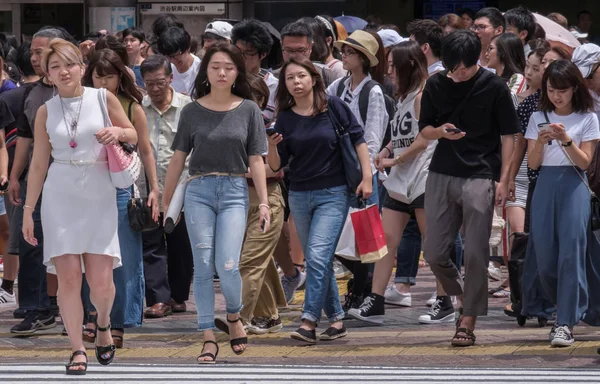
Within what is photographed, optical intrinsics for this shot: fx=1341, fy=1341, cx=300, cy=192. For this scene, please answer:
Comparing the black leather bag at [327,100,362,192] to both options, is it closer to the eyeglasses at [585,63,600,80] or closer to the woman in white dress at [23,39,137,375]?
the woman in white dress at [23,39,137,375]

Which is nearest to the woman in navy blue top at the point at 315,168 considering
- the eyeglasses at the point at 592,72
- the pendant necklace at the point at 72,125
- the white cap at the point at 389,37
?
the pendant necklace at the point at 72,125

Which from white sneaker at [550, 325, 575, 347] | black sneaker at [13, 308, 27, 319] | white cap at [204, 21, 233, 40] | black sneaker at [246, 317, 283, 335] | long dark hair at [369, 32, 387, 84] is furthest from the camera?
white cap at [204, 21, 233, 40]

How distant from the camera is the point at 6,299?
10859 millimetres

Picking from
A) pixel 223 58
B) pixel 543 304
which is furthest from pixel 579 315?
pixel 223 58

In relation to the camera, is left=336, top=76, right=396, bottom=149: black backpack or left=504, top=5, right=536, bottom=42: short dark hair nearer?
left=336, top=76, right=396, bottom=149: black backpack

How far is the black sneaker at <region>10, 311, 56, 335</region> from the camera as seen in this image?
9.40 m

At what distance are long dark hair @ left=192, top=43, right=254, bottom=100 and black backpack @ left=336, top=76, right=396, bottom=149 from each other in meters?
1.34

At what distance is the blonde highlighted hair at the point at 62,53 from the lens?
311 inches

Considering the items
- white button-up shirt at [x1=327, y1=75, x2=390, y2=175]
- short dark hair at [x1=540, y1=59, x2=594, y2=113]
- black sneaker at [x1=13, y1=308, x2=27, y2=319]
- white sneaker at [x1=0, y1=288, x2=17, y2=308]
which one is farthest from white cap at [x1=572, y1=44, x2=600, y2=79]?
white sneaker at [x1=0, y1=288, x2=17, y2=308]

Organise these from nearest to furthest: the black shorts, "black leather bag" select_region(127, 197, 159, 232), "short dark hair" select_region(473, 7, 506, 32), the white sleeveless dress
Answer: the white sleeveless dress
"black leather bag" select_region(127, 197, 159, 232)
the black shorts
"short dark hair" select_region(473, 7, 506, 32)

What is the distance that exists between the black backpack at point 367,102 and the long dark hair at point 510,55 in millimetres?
973

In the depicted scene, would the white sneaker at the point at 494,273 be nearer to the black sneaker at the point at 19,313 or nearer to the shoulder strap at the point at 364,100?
the shoulder strap at the point at 364,100

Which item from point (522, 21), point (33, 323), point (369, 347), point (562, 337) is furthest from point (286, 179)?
point (522, 21)

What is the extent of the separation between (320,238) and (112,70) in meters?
1.78
